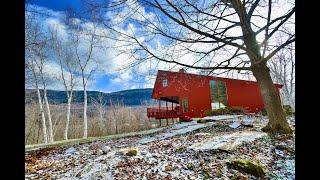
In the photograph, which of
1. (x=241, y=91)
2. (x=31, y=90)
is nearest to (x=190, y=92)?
(x=241, y=91)

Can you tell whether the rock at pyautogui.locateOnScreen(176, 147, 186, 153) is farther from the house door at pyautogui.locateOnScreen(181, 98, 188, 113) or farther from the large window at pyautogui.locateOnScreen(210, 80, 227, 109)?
the large window at pyautogui.locateOnScreen(210, 80, 227, 109)

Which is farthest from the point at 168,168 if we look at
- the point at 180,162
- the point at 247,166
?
the point at 247,166

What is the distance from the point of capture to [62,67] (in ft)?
69.4

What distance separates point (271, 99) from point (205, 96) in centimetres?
1435

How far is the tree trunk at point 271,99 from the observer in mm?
9250

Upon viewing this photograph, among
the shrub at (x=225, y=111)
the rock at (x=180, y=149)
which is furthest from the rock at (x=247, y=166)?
the shrub at (x=225, y=111)

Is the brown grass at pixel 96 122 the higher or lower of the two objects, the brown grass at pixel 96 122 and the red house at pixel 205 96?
the lower

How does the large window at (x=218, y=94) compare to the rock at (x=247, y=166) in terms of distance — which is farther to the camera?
the large window at (x=218, y=94)

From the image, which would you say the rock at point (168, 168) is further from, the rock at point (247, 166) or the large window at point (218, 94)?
the large window at point (218, 94)

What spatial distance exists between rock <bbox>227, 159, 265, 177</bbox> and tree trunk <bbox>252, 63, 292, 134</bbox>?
360 centimetres

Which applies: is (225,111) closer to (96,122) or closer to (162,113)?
(162,113)

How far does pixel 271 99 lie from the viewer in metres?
9.33
